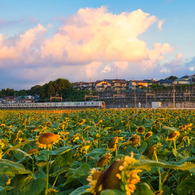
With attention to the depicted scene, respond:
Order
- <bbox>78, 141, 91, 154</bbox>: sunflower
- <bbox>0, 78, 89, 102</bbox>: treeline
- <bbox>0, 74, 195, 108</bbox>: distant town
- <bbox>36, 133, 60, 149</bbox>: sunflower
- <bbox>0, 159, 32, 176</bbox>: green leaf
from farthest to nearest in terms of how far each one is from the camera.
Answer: <bbox>0, 78, 89, 102</bbox>: treeline
<bbox>0, 74, 195, 108</bbox>: distant town
<bbox>78, 141, 91, 154</bbox>: sunflower
<bbox>36, 133, 60, 149</bbox>: sunflower
<bbox>0, 159, 32, 176</bbox>: green leaf

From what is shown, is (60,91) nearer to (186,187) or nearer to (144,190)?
(186,187)

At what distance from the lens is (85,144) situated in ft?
5.58

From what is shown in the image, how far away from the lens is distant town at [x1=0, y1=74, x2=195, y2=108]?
4369 cm

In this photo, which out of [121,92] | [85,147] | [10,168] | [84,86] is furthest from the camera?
[84,86]

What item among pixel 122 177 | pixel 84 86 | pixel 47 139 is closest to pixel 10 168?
pixel 47 139

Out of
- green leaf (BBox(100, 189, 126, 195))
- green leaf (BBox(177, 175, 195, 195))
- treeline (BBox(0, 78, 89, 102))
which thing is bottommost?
green leaf (BBox(177, 175, 195, 195))

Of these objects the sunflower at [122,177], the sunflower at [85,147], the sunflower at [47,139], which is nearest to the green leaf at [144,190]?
the sunflower at [122,177]

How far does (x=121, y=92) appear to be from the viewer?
56.9 metres

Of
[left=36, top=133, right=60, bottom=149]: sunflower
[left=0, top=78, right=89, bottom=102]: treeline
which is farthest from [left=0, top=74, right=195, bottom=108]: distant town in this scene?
[left=36, top=133, right=60, bottom=149]: sunflower

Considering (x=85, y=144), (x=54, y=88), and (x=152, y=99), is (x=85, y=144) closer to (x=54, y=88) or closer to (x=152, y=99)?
(x=152, y=99)

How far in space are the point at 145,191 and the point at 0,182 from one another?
0.89 m

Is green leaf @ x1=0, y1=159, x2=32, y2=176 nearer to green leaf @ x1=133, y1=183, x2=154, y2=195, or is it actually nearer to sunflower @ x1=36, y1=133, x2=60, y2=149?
sunflower @ x1=36, y1=133, x2=60, y2=149

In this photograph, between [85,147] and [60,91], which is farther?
[60,91]

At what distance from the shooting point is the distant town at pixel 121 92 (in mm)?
43688
